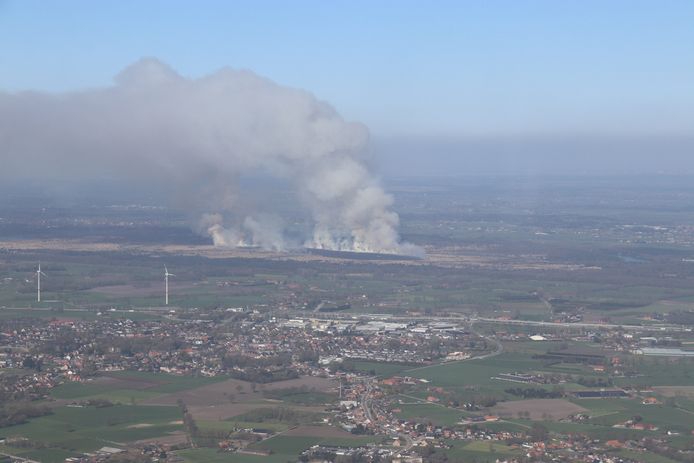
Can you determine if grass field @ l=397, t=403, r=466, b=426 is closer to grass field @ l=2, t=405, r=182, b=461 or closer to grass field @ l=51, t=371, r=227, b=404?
grass field @ l=2, t=405, r=182, b=461

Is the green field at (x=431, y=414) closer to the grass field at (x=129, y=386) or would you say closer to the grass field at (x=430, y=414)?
the grass field at (x=430, y=414)

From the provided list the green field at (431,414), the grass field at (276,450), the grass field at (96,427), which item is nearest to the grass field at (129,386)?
the grass field at (96,427)

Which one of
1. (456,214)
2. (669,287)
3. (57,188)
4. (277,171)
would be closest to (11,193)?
(57,188)

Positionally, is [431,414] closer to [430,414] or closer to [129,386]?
[430,414]

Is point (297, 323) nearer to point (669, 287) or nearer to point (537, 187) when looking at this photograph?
point (669, 287)

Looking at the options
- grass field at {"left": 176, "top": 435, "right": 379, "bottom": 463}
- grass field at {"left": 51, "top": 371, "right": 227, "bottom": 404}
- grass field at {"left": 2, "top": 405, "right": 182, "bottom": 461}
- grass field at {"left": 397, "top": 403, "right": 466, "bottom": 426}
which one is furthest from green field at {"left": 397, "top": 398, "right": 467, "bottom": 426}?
grass field at {"left": 51, "top": 371, "right": 227, "bottom": 404}

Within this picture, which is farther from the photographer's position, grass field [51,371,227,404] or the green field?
grass field [51,371,227,404]

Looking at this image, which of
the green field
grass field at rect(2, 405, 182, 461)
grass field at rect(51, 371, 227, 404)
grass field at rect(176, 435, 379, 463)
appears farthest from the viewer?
grass field at rect(51, 371, 227, 404)

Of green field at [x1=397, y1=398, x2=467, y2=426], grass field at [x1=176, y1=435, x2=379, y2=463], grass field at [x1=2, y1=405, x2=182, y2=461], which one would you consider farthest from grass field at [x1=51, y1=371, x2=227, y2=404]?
green field at [x1=397, y1=398, x2=467, y2=426]

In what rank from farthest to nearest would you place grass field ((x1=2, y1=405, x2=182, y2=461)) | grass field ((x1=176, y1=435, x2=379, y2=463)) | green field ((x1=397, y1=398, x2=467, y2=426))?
green field ((x1=397, y1=398, x2=467, y2=426)) → grass field ((x1=2, y1=405, x2=182, y2=461)) → grass field ((x1=176, y1=435, x2=379, y2=463))

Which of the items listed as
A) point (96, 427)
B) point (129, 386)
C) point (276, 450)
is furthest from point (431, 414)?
point (129, 386)

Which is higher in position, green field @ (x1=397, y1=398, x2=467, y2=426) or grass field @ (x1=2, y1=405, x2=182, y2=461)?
green field @ (x1=397, y1=398, x2=467, y2=426)
